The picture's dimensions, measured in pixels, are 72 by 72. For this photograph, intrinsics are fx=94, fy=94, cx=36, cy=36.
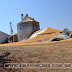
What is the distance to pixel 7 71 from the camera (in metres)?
3.75

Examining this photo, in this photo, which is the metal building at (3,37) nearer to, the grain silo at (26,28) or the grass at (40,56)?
the grain silo at (26,28)

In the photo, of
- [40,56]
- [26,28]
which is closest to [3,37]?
[26,28]

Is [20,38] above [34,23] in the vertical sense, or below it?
below

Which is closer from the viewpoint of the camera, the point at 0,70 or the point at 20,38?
the point at 0,70

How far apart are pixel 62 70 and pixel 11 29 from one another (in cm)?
4707

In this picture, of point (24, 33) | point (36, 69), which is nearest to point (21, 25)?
point (24, 33)

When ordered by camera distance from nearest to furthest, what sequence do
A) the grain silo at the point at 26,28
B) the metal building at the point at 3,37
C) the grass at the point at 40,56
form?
the grass at the point at 40,56 → the grain silo at the point at 26,28 → the metal building at the point at 3,37

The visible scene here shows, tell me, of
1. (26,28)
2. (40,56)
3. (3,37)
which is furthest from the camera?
(3,37)

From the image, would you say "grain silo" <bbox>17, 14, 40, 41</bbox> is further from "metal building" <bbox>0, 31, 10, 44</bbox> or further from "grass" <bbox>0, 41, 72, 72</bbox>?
"grass" <bbox>0, 41, 72, 72</bbox>

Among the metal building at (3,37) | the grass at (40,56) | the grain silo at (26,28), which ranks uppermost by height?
the grain silo at (26,28)

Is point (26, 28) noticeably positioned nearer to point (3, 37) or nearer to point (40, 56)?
point (3, 37)

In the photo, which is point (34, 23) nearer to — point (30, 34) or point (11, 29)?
point (30, 34)

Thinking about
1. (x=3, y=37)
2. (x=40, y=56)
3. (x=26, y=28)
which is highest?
(x=26, y=28)

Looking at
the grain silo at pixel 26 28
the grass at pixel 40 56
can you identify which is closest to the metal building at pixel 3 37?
the grain silo at pixel 26 28
